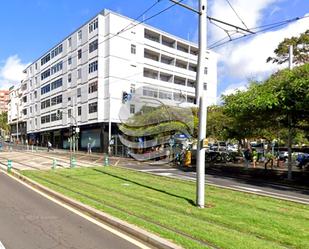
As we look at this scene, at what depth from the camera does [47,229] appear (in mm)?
8930

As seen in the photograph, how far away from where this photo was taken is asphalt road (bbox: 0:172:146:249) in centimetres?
765

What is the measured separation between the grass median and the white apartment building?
36979mm

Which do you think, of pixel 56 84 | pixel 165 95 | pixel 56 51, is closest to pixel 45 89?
pixel 56 84

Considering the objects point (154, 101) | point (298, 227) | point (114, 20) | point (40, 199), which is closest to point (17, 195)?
point (40, 199)

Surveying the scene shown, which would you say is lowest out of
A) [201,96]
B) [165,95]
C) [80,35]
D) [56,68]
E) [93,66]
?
[201,96]

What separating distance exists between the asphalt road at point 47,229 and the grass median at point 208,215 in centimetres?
87

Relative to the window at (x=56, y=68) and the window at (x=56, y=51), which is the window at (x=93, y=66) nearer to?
the window at (x=56, y=68)

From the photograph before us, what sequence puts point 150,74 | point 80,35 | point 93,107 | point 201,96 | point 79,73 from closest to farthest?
point 201,96, point 93,107, point 80,35, point 79,73, point 150,74

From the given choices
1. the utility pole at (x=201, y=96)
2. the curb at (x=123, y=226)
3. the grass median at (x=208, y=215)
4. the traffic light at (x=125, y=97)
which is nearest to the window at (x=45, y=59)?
the traffic light at (x=125, y=97)

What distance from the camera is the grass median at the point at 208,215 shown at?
7902mm

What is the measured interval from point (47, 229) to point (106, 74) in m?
52.0

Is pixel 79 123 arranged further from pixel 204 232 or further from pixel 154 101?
pixel 204 232

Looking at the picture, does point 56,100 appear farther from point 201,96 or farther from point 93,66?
point 201,96

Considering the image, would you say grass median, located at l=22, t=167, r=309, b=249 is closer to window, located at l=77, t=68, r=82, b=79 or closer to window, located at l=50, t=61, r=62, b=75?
window, located at l=77, t=68, r=82, b=79
